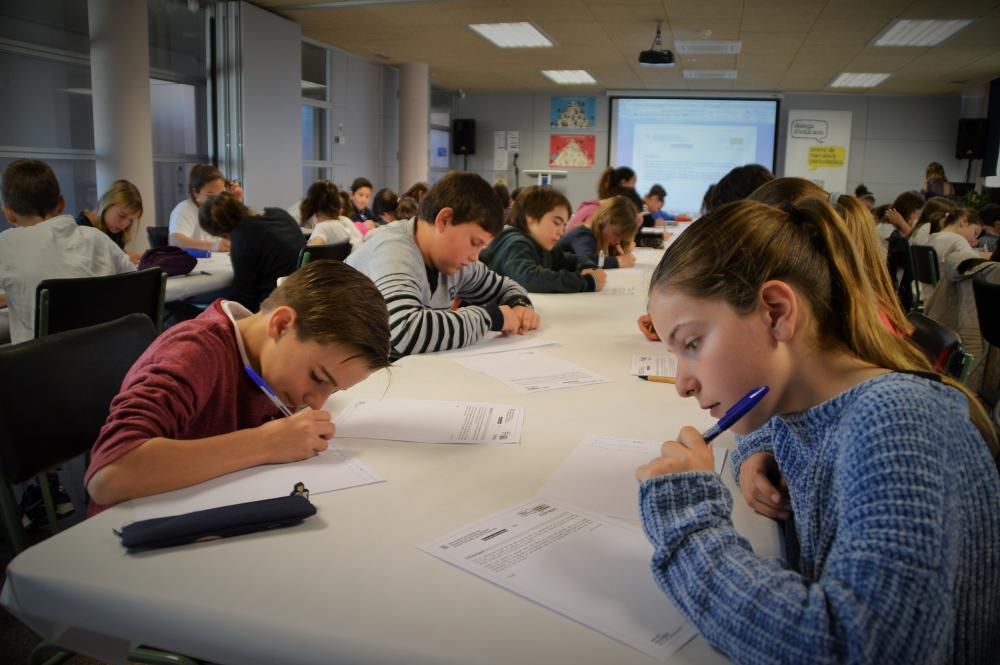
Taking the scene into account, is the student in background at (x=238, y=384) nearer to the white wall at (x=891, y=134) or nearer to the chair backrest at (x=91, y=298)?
the chair backrest at (x=91, y=298)

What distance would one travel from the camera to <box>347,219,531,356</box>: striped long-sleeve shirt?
2.00 meters

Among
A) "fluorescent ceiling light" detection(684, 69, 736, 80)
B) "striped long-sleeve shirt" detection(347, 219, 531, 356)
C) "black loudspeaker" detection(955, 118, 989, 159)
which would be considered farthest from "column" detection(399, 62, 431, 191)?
"striped long-sleeve shirt" detection(347, 219, 531, 356)

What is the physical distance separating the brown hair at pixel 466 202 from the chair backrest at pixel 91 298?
998mm

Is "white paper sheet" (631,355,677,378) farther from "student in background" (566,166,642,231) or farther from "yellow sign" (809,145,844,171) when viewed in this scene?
"yellow sign" (809,145,844,171)

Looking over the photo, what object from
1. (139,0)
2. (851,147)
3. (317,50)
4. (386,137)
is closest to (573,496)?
(139,0)

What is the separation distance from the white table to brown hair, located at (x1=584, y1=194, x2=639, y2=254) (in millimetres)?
3468

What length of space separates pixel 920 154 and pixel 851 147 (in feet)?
3.53

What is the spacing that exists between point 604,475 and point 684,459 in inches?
10.7

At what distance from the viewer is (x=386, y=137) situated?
1091cm

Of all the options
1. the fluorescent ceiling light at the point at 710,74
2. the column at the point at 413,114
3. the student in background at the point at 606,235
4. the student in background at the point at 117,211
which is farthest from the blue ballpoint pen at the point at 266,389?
the fluorescent ceiling light at the point at 710,74

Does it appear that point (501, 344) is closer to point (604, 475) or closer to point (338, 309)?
point (338, 309)

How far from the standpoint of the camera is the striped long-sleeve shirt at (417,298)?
6.56ft

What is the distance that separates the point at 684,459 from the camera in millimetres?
917

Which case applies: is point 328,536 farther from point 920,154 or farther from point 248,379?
point 920,154
